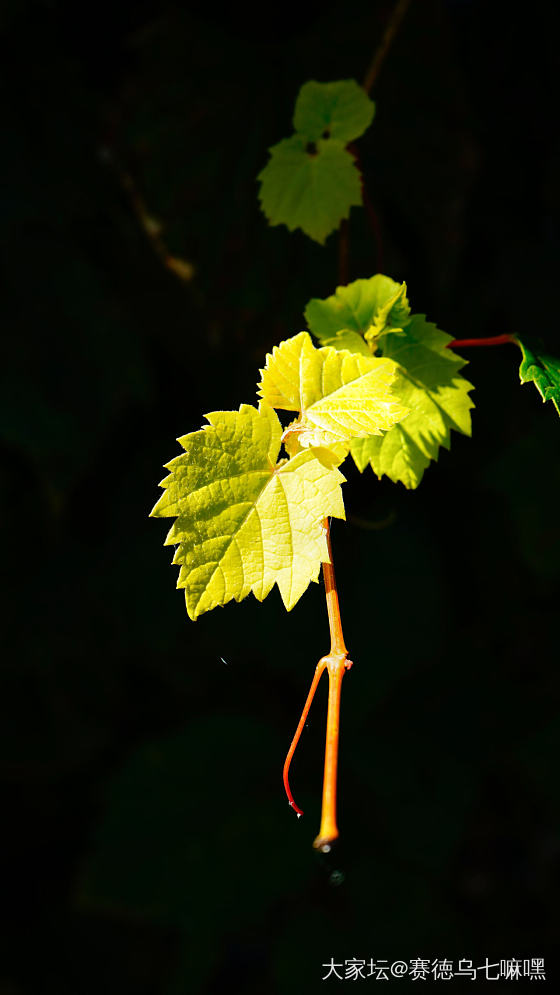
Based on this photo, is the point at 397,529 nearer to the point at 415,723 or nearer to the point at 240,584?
the point at 415,723

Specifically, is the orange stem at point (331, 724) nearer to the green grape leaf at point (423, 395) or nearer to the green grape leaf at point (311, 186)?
the green grape leaf at point (423, 395)

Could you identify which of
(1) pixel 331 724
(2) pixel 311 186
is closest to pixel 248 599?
(2) pixel 311 186

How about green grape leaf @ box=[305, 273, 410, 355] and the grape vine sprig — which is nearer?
the grape vine sprig

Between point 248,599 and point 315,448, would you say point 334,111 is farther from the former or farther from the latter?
point 248,599

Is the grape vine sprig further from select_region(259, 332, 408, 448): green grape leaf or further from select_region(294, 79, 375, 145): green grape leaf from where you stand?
select_region(294, 79, 375, 145): green grape leaf

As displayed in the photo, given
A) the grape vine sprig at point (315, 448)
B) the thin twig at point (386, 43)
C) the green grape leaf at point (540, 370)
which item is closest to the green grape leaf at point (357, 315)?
the grape vine sprig at point (315, 448)

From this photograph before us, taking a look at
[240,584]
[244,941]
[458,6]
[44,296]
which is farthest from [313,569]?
[244,941]

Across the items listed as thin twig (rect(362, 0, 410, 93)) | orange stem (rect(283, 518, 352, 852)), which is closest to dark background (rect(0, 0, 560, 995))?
thin twig (rect(362, 0, 410, 93))
